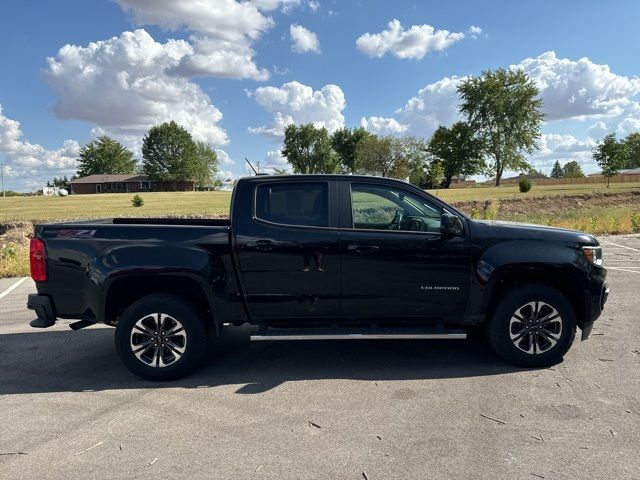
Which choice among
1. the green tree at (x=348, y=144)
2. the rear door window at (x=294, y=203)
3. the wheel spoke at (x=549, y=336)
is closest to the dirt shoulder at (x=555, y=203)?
the wheel spoke at (x=549, y=336)

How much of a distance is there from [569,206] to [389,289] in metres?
31.5

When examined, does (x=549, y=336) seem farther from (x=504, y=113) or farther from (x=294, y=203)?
(x=504, y=113)

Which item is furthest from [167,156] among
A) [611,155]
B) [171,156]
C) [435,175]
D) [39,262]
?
[39,262]

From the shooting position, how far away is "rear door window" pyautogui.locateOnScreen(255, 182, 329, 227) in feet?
14.7

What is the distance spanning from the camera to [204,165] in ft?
365

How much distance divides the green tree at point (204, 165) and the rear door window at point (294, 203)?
99.4 metres

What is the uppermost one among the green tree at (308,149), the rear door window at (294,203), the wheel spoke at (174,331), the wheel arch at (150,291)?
the green tree at (308,149)

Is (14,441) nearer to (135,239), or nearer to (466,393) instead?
(135,239)

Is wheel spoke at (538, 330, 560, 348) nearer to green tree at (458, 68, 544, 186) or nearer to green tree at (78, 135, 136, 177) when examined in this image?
green tree at (458, 68, 544, 186)

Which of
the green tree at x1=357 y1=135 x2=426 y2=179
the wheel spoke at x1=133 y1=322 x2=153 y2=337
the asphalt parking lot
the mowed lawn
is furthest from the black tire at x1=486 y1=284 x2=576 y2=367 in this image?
the green tree at x1=357 y1=135 x2=426 y2=179

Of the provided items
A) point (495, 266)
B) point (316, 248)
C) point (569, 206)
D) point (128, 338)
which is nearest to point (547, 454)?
point (495, 266)

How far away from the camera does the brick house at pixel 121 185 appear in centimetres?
9675

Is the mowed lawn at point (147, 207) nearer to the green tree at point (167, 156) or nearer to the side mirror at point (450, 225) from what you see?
the side mirror at point (450, 225)

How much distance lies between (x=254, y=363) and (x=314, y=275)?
1.23 metres
